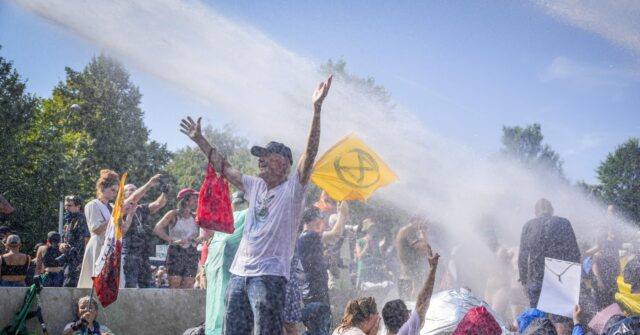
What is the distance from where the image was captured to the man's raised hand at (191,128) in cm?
539

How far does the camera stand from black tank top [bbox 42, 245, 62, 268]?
29.2 feet

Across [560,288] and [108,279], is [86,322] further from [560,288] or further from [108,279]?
[560,288]

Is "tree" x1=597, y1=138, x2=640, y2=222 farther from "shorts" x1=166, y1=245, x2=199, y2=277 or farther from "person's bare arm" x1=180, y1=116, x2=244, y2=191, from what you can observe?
"person's bare arm" x1=180, y1=116, x2=244, y2=191

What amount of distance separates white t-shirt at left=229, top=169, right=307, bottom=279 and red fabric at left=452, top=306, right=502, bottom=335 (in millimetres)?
1372

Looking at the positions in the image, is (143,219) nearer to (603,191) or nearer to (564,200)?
(564,200)

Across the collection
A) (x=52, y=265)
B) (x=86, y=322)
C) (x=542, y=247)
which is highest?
(x=542, y=247)

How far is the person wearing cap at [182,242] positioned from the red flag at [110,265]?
2.62 m

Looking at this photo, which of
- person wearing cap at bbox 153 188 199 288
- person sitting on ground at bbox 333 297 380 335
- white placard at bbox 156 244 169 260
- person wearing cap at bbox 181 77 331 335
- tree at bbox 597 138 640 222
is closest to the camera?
person wearing cap at bbox 181 77 331 335

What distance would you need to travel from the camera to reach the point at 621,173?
51.6m

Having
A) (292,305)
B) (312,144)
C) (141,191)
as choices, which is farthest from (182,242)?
(312,144)

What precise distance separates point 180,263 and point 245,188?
4065mm

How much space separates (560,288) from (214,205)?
3.74m

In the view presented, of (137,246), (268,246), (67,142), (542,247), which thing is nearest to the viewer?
(268,246)

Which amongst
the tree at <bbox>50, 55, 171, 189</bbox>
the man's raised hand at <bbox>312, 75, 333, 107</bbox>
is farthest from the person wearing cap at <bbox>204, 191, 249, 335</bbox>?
the tree at <bbox>50, 55, 171, 189</bbox>
